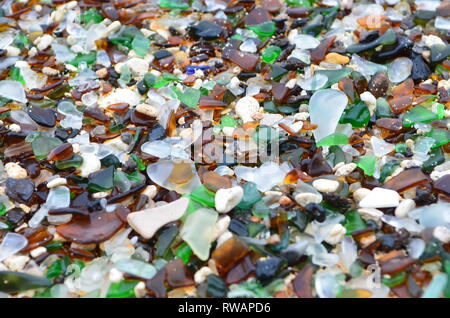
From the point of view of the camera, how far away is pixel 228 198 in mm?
964

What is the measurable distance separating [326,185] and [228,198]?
180 millimetres

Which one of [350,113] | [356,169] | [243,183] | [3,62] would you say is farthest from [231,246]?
[3,62]

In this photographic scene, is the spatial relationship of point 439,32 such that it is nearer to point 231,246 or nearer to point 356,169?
point 356,169

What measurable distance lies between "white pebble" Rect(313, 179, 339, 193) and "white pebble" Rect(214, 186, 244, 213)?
0.45ft

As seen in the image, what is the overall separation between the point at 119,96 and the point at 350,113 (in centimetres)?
50

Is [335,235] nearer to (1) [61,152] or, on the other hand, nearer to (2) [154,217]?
(2) [154,217]

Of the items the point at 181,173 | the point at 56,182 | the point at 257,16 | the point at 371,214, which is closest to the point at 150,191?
the point at 181,173

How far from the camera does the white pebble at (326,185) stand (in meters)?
1.00

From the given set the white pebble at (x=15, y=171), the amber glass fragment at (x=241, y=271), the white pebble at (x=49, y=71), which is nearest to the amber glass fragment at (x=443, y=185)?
the amber glass fragment at (x=241, y=271)

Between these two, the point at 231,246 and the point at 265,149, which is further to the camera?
the point at 265,149

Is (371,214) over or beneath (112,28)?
beneath

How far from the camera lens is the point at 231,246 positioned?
0.90 meters

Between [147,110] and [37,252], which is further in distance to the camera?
Result: [147,110]

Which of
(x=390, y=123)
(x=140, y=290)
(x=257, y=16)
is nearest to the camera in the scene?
(x=140, y=290)
